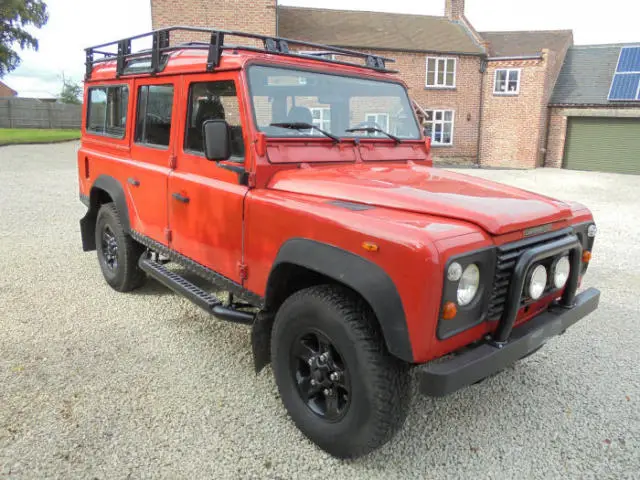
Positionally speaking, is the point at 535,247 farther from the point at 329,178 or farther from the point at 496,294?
the point at 329,178

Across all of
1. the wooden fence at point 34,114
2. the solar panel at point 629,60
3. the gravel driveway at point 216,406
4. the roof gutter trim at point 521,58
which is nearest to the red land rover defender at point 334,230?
the gravel driveway at point 216,406

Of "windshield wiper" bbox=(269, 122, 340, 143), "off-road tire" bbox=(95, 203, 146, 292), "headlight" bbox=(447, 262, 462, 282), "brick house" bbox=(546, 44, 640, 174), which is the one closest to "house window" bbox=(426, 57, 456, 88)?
"brick house" bbox=(546, 44, 640, 174)

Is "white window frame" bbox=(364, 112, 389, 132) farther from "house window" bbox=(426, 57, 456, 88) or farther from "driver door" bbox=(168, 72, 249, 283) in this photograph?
"house window" bbox=(426, 57, 456, 88)

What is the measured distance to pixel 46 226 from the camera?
8.44m

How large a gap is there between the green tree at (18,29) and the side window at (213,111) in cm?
3095

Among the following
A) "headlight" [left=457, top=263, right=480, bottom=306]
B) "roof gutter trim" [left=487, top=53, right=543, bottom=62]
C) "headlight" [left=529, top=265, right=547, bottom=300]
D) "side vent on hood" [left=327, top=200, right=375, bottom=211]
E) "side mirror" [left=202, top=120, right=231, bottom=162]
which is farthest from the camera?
"roof gutter trim" [left=487, top=53, right=543, bottom=62]

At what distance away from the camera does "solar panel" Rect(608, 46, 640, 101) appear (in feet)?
74.4

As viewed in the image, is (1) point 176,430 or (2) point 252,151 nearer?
(1) point 176,430

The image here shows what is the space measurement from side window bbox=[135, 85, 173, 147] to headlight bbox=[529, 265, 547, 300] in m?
2.90

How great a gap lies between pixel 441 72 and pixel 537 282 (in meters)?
24.0

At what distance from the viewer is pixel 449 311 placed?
91.3 inches

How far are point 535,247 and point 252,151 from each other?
177cm

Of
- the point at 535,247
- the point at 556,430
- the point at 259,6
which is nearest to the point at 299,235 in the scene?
the point at 535,247

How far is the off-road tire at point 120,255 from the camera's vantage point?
4980 mm
